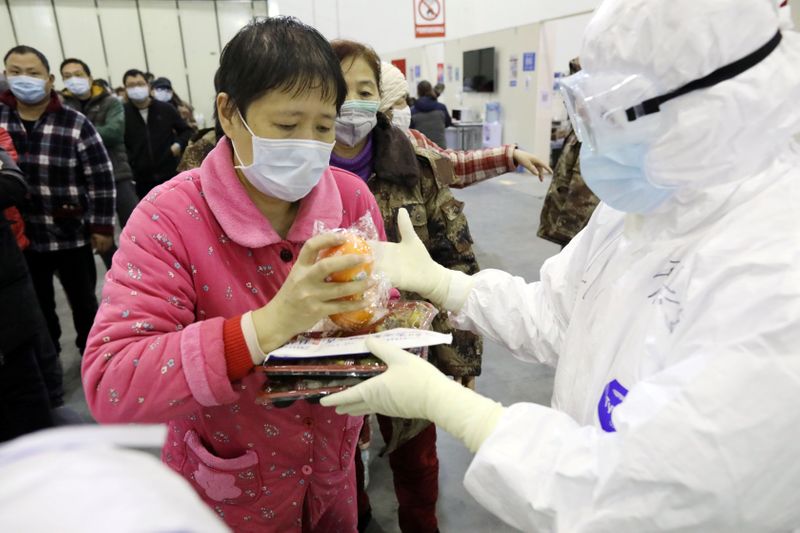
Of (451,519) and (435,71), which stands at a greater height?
(435,71)

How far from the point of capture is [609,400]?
90 cm

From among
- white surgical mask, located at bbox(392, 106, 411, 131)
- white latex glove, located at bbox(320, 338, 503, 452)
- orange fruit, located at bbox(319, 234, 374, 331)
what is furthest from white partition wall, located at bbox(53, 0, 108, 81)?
white latex glove, located at bbox(320, 338, 503, 452)

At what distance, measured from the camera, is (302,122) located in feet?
3.58

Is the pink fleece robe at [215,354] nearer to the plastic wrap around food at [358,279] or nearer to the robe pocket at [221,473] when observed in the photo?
the robe pocket at [221,473]

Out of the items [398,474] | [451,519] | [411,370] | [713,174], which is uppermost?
[713,174]

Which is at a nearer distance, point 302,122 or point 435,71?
point 302,122

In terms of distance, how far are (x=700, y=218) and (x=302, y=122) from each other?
0.78 m

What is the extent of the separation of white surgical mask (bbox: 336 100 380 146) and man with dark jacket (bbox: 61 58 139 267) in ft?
10.6

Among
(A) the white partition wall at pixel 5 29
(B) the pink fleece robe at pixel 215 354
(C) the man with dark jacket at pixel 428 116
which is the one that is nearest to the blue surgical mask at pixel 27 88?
(B) the pink fleece robe at pixel 215 354

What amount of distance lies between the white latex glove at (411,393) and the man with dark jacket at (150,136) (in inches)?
179

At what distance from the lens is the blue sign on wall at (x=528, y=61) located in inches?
347

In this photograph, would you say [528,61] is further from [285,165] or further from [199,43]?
[285,165]

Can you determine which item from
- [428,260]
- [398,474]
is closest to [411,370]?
[428,260]

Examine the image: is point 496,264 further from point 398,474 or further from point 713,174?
point 713,174
